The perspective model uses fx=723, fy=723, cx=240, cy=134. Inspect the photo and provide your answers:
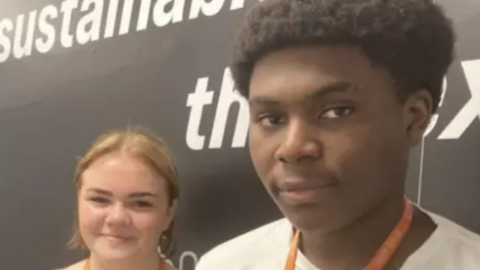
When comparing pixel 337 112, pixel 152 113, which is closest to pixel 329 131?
pixel 337 112

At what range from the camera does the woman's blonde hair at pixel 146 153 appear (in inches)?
52.5

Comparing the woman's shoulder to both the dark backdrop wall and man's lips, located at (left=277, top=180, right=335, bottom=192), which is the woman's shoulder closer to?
the dark backdrop wall

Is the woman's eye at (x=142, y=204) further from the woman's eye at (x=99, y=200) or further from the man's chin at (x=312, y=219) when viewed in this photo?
the man's chin at (x=312, y=219)

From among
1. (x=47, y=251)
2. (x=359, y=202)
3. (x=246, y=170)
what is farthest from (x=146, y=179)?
(x=359, y=202)

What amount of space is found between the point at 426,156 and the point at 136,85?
634mm

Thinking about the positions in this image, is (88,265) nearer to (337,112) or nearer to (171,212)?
(171,212)

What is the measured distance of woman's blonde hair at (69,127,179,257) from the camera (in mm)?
1334

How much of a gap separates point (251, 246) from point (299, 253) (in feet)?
0.40

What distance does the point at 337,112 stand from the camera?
0.84m

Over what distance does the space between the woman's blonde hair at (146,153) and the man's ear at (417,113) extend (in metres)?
0.57

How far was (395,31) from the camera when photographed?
833 mm

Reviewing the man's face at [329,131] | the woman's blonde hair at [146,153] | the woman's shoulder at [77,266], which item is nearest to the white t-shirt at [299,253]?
the man's face at [329,131]

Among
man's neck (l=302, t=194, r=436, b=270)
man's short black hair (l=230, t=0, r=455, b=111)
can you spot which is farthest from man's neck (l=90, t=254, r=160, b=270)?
man's short black hair (l=230, t=0, r=455, b=111)

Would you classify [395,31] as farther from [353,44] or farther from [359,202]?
[359,202]
